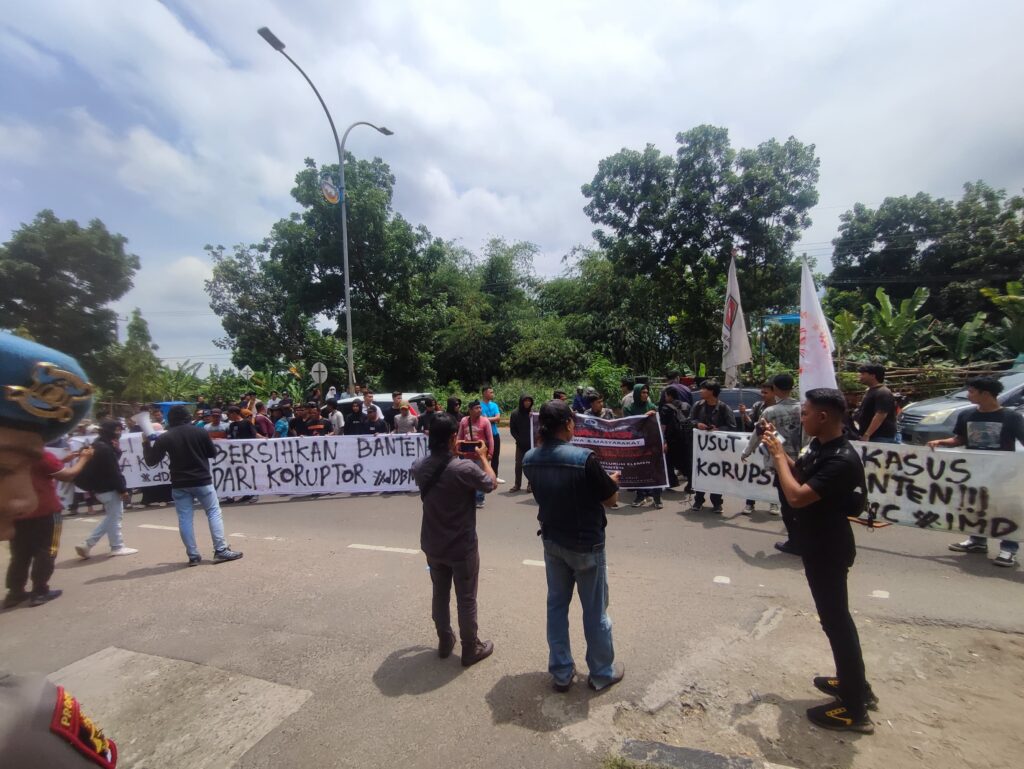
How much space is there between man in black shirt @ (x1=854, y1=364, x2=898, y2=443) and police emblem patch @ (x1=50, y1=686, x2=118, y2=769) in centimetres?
687

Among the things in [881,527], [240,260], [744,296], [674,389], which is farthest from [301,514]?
[240,260]

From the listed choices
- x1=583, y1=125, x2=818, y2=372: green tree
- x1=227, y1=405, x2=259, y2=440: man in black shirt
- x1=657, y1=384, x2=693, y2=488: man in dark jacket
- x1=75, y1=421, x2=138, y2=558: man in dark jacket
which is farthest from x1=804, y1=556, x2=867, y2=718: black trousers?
x1=583, y1=125, x2=818, y2=372: green tree

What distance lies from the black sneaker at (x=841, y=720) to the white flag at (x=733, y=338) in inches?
243

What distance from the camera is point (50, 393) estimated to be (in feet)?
3.62

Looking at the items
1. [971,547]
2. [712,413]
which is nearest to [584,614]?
[971,547]

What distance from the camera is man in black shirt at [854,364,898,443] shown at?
19.9 ft

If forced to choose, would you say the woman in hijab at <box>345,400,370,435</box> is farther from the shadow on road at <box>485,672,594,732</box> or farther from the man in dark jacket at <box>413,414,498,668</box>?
the shadow on road at <box>485,672,594,732</box>

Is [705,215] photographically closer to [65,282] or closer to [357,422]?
[357,422]

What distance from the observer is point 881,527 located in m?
6.12

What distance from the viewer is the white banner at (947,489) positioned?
509cm

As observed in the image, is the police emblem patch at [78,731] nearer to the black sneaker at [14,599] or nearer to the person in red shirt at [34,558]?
the person in red shirt at [34,558]

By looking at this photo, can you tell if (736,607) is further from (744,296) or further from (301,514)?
(744,296)

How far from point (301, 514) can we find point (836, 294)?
29.9 m

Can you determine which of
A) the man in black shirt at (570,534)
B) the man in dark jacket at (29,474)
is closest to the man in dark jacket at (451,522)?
the man in black shirt at (570,534)
